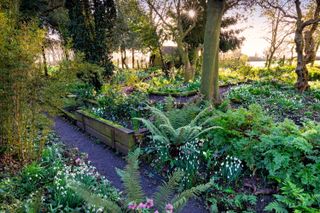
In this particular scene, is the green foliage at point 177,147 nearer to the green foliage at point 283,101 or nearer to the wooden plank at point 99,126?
the wooden plank at point 99,126

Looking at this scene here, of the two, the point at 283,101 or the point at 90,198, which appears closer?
the point at 90,198

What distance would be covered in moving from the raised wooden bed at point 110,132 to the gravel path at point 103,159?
15cm

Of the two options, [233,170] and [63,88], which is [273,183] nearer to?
[233,170]

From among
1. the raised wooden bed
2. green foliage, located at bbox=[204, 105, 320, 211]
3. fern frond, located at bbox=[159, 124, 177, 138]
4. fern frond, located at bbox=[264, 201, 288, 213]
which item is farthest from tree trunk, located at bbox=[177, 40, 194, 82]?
fern frond, located at bbox=[264, 201, 288, 213]

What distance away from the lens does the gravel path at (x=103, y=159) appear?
358cm

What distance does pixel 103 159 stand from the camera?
463 cm

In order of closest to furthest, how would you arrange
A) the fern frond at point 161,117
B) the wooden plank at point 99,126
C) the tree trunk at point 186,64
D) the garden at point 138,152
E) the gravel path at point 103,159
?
the garden at point 138,152 < the gravel path at point 103,159 < the fern frond at point 161,117 < the wooden plank at point 99,126 < the tree trunk at point 186,64

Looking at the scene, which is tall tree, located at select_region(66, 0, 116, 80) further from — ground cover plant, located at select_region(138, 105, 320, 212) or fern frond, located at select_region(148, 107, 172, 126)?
ground cover plant, located at select_region(138, 105, 320, 212)

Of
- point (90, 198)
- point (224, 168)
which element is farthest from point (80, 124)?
point (90, 198)

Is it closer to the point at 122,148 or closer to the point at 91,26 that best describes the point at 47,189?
the point at 122,148

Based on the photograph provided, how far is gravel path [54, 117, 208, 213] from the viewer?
11.7 ft

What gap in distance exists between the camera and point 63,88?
147 inches

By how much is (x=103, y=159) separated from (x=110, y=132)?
2.00 ft

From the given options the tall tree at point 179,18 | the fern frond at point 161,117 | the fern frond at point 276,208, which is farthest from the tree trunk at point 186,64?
the fern frond at point 276,208
